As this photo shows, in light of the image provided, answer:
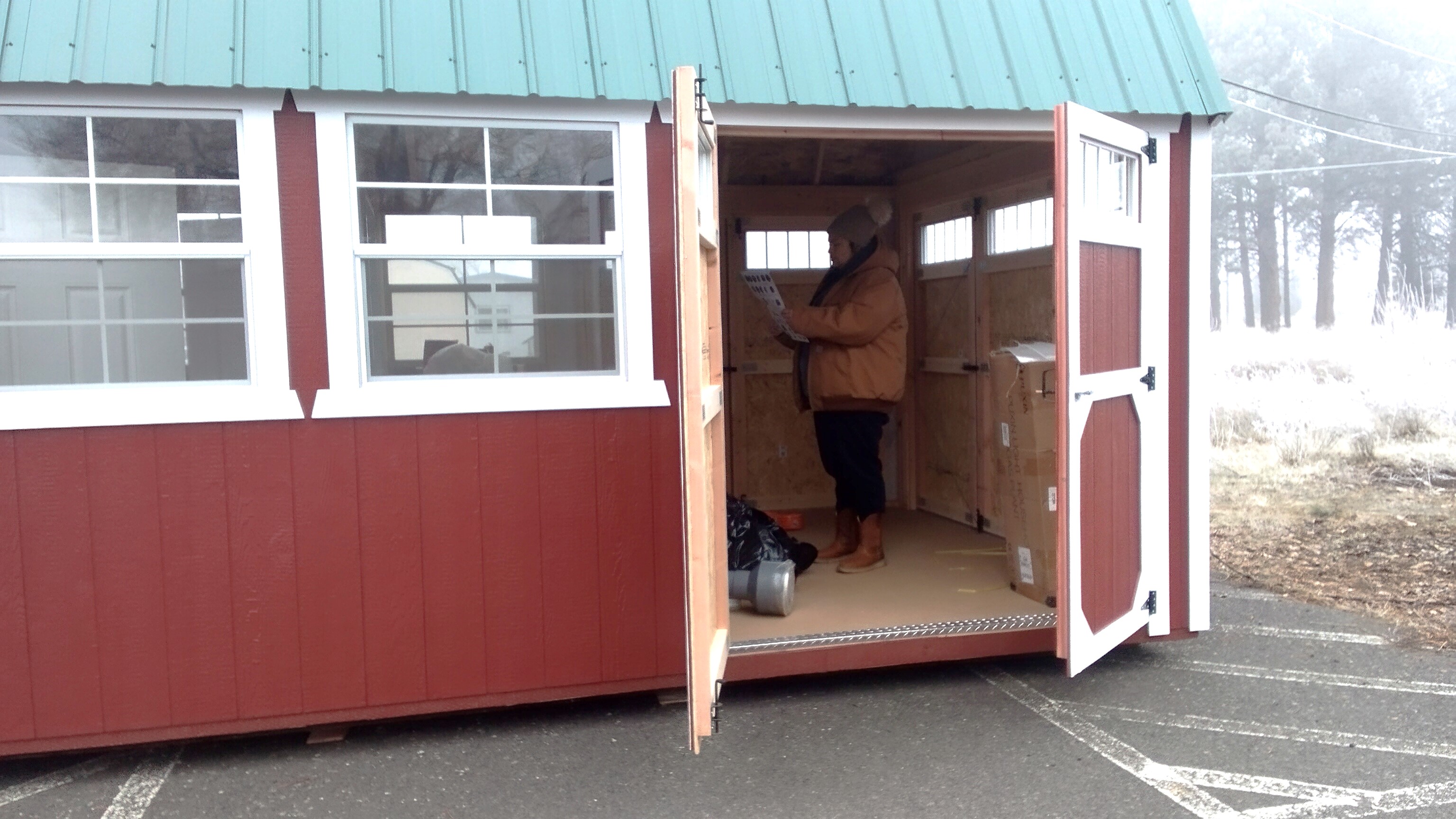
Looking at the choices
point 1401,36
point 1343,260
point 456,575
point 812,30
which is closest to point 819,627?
point 456,575

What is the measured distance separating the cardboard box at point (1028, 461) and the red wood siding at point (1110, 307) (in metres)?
0.32

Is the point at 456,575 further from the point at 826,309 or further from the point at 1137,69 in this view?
the point at 1137,69

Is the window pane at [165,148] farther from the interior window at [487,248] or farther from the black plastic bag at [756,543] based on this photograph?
the black plastic bag at [756,543]

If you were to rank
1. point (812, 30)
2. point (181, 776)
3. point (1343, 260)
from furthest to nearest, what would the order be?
1. point (1343, 260)
2. point (812, 30)
3. point (181, 776)

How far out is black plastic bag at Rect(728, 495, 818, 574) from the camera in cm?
539

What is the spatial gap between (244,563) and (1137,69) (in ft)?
13.7

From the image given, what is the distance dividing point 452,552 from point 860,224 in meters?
2.67

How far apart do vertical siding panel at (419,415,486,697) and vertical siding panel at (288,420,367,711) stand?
258 mm

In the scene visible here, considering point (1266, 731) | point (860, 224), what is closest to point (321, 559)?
point (860, 224)

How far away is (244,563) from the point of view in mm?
4281

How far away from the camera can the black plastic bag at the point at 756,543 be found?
5.39 meters

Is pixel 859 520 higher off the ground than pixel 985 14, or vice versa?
pixel 985 14

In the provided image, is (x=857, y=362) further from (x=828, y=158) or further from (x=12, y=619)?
(x=12, y=619)

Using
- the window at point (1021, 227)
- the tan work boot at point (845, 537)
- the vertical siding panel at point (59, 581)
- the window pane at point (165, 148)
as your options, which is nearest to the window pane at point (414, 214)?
the window pane at point (165, 148)
